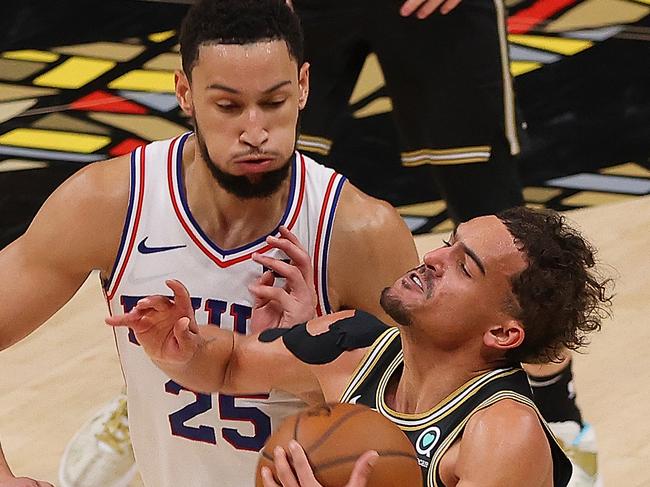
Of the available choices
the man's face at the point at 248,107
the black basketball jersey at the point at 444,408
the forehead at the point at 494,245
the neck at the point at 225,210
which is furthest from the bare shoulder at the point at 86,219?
the forehead at the point at 494,245

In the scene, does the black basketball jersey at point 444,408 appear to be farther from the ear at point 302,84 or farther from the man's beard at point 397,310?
the ear at point 302,84

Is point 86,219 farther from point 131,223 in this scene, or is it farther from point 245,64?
point 245,64

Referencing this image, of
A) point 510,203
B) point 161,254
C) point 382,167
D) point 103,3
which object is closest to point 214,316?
point 161,254

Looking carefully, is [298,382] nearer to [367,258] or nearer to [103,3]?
[367,258]

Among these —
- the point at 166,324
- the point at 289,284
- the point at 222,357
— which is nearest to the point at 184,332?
the point at 166,324

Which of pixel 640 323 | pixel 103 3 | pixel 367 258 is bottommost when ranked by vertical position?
pixel 640 323

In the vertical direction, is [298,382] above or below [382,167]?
above

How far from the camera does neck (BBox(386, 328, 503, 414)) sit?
9.53 ft

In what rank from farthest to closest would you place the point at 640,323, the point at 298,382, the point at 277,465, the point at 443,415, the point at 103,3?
1. the point at 103,3
2. the point at 640,323
3. the point at 298,382
4. the point at 443,415
5. the point at 277,465

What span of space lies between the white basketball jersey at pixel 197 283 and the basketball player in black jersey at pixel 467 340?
23 cm

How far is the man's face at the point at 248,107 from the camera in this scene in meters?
3.08

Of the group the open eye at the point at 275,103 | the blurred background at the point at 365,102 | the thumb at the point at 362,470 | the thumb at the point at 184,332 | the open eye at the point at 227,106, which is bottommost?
the blurred background at the point at 365,102

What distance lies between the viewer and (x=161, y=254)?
3320mm

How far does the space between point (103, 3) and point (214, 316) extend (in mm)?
4957
